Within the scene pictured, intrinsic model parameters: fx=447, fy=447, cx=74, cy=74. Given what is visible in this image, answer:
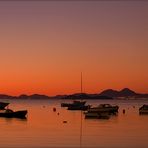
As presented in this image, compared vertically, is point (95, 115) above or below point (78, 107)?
below

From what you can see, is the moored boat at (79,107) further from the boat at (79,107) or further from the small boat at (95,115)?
the small boat at (95,115)

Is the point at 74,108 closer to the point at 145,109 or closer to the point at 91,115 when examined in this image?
the point at 145,109

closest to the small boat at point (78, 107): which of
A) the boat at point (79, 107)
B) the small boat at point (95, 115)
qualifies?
the boat at point (79, 107)

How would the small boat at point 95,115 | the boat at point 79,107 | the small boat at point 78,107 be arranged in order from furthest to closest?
the small boat at point 78,107, the boat at point 79,107, the small boat at point 95,115

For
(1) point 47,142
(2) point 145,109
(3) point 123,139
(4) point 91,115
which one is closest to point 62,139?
(1) point 47,142

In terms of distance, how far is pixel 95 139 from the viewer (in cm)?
4450

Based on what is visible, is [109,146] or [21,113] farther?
[21,113]

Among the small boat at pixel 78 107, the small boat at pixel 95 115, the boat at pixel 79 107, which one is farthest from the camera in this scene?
the small boat at pixel 78 107

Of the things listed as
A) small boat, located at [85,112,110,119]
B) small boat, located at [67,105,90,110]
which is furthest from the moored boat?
small boat, located at [85,112,110,119]

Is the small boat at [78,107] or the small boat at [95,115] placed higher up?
the small boat at [78,107]

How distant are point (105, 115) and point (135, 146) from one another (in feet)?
144

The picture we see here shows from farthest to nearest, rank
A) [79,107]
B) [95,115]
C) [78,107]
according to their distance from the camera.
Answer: [78,107] < [79,107] < [95,115]

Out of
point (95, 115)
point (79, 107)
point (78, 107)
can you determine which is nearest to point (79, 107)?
point (79, 107)

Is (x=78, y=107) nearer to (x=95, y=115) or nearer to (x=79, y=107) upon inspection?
(x=79, y=107)
